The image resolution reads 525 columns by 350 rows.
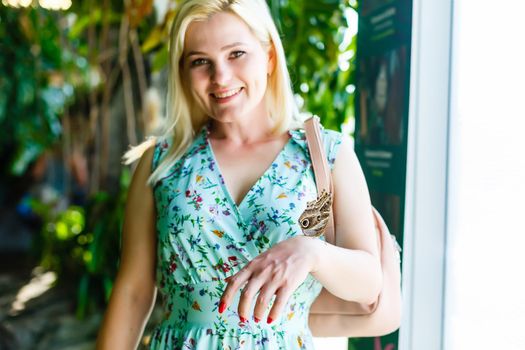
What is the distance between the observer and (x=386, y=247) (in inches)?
54.2

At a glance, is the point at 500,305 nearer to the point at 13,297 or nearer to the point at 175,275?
the point at 175,275

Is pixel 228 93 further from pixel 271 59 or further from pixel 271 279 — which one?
pixel 271 279

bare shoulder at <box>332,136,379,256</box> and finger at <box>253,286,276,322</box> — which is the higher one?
bare shoulder at <box>332,136,379,256</box>

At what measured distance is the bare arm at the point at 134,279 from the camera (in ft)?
4.63

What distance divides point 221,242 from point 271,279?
317 millimetres

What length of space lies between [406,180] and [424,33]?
0.33 m

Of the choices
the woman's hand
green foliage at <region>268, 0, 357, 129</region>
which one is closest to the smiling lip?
the woman's hand

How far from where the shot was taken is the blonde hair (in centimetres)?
134

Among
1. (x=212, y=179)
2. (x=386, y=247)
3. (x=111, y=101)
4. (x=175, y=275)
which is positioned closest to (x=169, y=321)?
(x=175, y=275)

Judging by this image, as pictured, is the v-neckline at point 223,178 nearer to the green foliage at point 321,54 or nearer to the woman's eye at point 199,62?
the woman's eye at point 199,62

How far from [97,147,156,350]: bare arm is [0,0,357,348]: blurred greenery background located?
1.28 m

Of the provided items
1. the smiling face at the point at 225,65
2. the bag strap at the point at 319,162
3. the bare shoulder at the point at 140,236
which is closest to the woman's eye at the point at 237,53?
the smiling face at the point at 225,65

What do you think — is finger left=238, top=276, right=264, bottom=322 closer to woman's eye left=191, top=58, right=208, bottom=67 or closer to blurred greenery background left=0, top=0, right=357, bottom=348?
woman's eye left=191, top=58, right=208, bottom=67

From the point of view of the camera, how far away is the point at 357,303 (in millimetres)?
1369
